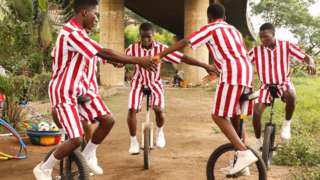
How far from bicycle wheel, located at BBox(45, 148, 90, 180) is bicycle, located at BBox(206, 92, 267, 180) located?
1393mm

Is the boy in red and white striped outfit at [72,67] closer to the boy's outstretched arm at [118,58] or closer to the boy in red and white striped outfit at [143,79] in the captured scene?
the boy's outstretched arm at [118,58]

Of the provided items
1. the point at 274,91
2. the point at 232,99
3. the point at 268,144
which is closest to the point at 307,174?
the point at 268,144

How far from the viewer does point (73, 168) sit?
5648 mm

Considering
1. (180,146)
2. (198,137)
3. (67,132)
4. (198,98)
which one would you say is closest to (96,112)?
(67,132)

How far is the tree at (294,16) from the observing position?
4641 cm

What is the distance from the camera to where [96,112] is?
5.95 meters

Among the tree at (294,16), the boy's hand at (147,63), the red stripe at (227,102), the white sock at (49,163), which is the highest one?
the tree at (294,16)

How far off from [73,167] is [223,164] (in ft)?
5.82

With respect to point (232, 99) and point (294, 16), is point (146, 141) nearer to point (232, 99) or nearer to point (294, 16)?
point (232, 99)

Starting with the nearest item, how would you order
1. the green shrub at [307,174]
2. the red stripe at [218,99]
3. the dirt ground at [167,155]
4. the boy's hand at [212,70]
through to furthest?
the red stripe at [218,99], the boy's hand at [212,70], the green shrub at [307,174], the dirt ground at [167,155]

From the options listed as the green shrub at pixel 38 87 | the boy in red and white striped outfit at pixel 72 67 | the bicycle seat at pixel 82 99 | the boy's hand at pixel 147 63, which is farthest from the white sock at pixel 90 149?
the green shrub at pixel 38 87

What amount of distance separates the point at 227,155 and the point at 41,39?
37.7ft

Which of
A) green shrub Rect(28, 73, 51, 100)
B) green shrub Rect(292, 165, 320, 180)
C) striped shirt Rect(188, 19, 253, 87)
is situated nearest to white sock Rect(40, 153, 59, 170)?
striped shirt Rect(188, 19, 253, 87)

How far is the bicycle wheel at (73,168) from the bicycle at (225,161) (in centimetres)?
139
